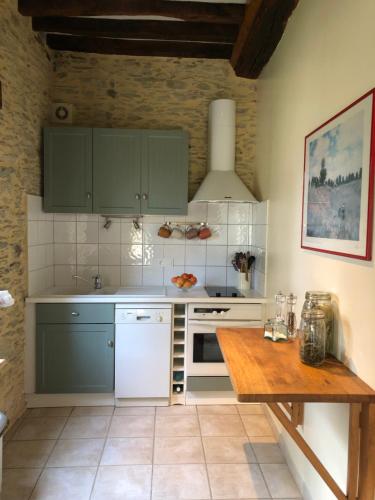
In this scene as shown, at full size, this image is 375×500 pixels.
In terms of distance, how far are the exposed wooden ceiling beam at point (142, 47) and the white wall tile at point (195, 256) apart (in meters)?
1.81

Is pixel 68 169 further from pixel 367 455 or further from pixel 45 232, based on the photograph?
pixel 367 455

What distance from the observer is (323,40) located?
187 cm

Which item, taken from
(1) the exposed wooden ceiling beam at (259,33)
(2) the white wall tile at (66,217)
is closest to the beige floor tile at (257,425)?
(2) the white wall tile at (66,217)

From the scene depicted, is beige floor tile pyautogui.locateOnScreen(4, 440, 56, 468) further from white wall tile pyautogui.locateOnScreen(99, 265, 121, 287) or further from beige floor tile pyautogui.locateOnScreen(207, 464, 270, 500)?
white wall tile pyautogui.locateOnScreen(99, 265, 121, 287)

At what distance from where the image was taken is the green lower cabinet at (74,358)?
2906mm

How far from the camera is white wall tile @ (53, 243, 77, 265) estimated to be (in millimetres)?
3424

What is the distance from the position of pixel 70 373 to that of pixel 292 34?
2.97 meters

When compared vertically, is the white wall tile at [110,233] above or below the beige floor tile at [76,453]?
above

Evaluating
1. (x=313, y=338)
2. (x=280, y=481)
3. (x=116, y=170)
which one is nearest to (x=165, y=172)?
(x=116, y=170)

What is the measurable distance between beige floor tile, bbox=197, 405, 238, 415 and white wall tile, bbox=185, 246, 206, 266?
1.28 metres

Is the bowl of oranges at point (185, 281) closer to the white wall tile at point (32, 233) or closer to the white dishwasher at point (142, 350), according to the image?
the white dishwasher at point (142, 350)

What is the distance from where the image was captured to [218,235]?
11.5 feet

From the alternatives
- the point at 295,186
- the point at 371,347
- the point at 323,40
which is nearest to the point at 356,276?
the point at 371,347

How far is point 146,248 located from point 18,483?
2034 millimetres
